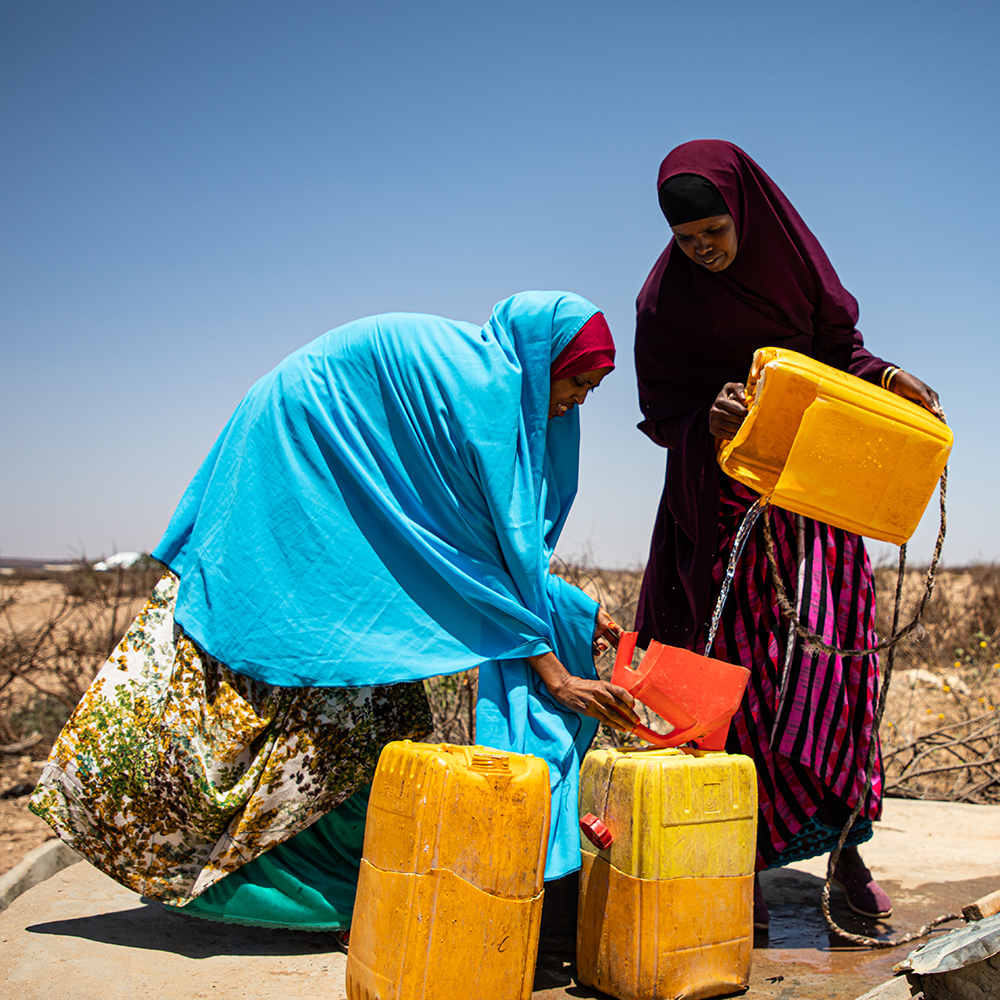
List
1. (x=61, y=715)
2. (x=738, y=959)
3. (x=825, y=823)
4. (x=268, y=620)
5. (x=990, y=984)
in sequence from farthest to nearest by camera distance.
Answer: (x=61, y=715), (x=825, y=823), (x=268, y=620), (x=738, y=959), (x=990, y=984)

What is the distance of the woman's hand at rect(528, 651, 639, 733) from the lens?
2.24 meters

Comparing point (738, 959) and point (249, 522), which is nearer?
point (738, 959)

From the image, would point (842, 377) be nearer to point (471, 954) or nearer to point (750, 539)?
point (750, 539)

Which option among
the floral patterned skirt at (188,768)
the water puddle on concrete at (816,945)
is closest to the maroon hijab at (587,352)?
the floral patterned skirt at (188,768)

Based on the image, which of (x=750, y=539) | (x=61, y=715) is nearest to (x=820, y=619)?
(x=750, y=539)

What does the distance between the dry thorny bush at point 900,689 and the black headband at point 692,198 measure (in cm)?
146

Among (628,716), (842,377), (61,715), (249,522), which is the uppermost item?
(842,377)

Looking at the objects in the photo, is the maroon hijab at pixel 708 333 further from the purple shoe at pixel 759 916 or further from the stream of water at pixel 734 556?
the purple shoe at pixel 759 916

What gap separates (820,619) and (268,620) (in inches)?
65.7

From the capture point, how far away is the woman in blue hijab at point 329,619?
2389 millimetres

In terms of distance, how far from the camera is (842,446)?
7.94 ft

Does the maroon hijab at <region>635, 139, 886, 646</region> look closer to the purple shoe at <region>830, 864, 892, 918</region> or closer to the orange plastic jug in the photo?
the orange plastic jug

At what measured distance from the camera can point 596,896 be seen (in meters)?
2.24

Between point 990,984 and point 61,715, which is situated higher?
point 990,984
